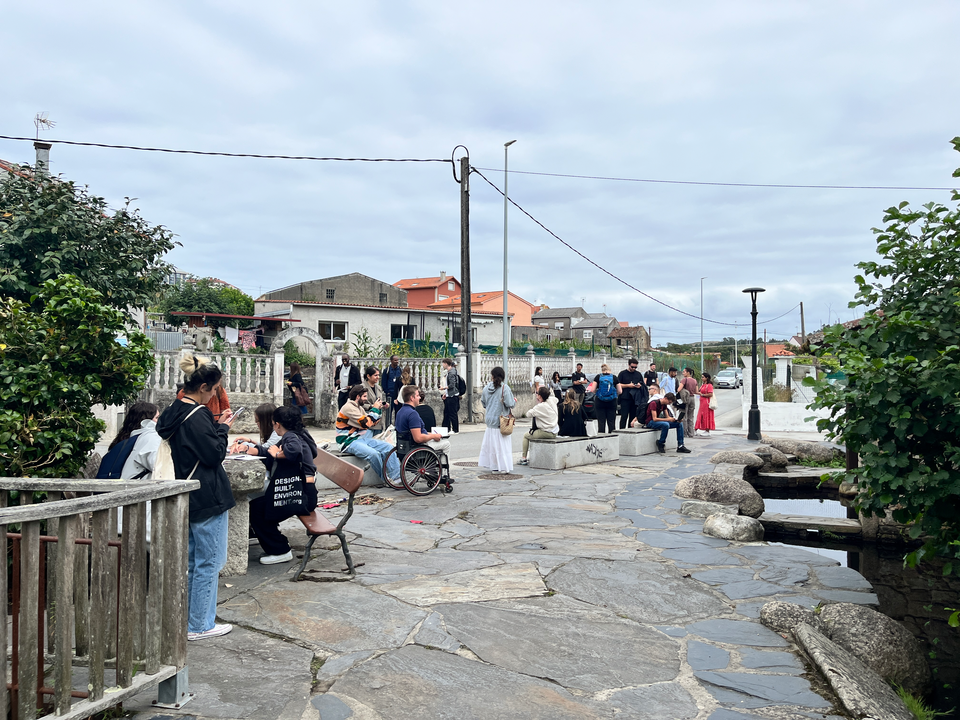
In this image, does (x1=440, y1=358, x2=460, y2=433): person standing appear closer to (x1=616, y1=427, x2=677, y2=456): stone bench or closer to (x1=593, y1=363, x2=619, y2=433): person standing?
(x1=593, y1=363, x2=619, y2=433): person standing

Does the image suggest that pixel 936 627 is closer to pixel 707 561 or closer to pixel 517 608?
pixel 707 561

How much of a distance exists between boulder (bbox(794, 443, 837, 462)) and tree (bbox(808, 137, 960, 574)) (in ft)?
35.9

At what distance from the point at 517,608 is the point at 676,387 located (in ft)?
46.7

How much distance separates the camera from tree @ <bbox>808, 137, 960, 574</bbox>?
4.50 meters

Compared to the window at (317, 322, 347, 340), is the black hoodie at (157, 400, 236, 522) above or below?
below

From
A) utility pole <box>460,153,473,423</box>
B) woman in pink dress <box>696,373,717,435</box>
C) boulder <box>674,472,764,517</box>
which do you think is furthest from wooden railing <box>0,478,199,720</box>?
woman in pink dress <box>696,373,717,435</box>

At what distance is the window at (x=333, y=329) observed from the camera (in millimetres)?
34875

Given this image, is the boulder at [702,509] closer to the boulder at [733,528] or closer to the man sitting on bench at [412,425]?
the boulder at [733,528]

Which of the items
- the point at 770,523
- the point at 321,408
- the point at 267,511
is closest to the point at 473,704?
the point at 267,511

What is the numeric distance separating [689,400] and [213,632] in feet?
51.7

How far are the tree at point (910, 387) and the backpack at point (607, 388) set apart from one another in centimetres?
1024

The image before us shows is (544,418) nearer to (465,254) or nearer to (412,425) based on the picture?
(412,425)

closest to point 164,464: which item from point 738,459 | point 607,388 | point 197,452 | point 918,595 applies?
point 197,452

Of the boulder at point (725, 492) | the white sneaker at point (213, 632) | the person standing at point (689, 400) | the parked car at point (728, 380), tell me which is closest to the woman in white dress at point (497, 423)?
the boulder at point (725, 492)
